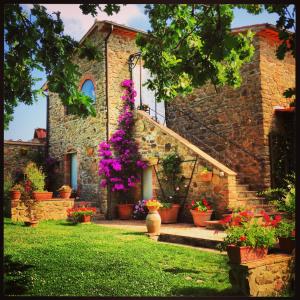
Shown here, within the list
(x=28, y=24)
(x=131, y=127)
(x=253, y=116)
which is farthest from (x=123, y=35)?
(x=28, y=24)

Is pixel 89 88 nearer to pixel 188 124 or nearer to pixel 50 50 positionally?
pixel 188 124

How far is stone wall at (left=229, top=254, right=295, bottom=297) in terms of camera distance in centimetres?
392

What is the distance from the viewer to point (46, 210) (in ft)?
32.7

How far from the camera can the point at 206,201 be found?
8.42 metres

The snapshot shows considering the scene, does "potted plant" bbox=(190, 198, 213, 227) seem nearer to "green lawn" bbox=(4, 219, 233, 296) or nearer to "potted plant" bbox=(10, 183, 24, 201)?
"green lawn" bbox=(4, 219, 233, 296)

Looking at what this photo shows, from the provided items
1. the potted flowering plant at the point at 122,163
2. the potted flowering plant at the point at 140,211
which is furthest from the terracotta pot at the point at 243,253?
the potted flowering plant at the point at 122,163

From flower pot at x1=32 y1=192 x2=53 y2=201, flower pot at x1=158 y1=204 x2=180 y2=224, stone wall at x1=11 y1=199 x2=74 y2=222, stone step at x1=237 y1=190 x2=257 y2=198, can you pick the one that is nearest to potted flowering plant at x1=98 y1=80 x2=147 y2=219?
stone wall at x1=11 y1=199 x2=74 y2=222

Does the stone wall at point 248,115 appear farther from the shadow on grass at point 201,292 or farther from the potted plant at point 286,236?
the shadow on grass at point 201,292

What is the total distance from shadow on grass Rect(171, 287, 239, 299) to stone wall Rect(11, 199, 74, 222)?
6.26 meters

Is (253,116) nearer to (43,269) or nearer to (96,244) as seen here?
(96,244)

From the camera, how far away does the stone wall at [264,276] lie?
3922 mm

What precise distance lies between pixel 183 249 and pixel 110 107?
5.99 meters

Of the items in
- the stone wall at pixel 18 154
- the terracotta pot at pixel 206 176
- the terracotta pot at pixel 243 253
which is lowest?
the terracotta pot at pixel 243 253

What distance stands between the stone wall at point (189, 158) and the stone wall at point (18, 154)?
5263 millimetres
